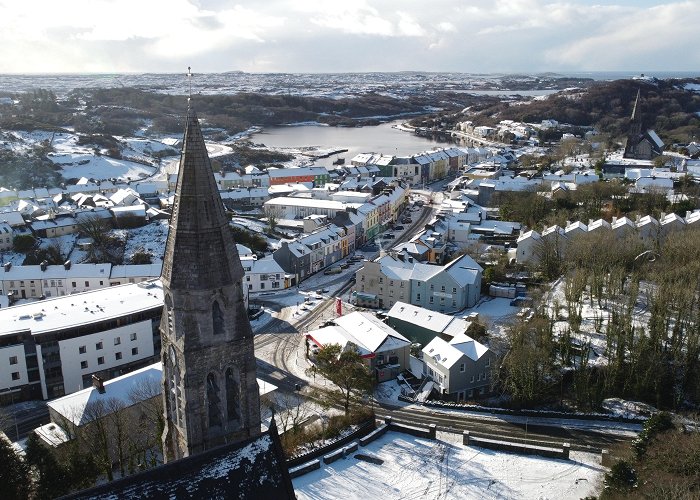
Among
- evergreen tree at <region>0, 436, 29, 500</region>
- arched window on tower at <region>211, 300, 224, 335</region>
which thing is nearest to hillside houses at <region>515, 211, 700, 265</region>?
arched window on tower at <region>211, 300, 224, 335</region>

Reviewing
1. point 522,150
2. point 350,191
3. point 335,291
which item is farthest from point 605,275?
point 522,150

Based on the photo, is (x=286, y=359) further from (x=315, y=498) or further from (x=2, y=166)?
(x=2, y=166)

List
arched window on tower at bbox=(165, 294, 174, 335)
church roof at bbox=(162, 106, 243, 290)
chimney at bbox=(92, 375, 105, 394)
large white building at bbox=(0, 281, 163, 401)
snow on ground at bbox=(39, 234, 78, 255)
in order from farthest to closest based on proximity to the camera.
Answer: snow on ground at bbox=(39, 234, 78, 255), large white building at bbox=(0, 281, 163, 401), chimney at bbox=(92, 375, 105, 394), arched window on tower at bbox=(165, 294, 174, 335), church roof at bbox=(162, 106, 243, 290)

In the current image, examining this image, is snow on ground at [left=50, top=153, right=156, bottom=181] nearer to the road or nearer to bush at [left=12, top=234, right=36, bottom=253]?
bush at [left=12, top=234, right=36, bottom=253]

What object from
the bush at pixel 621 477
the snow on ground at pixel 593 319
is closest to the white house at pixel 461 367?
the snow on ground at pixel 593 319

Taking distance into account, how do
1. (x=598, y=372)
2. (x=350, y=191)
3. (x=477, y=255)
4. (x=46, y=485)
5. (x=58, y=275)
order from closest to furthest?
(x=46, y=485) → (x=598, y=372) → (x=58, y=275) → (x=477, y=255) → (x=350, y=191)

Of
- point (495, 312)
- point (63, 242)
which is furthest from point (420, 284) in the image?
point (63, 242)

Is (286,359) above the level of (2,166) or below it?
below
